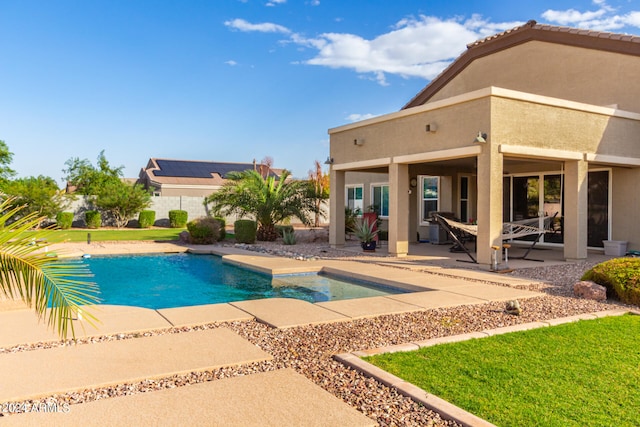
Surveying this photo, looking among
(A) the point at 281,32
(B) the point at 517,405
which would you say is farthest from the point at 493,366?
(A) the point at 281,32

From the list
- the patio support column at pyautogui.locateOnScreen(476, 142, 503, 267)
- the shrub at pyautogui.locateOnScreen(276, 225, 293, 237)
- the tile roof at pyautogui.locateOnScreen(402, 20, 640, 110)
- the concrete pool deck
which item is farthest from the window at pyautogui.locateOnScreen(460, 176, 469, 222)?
the concrete pool deck

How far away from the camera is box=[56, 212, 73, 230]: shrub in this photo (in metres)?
25.3

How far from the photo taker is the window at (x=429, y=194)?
19.2 meters

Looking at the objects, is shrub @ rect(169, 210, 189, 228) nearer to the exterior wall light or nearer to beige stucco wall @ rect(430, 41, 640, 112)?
beige stucco wall @ rect(430, 41, 640, 112)

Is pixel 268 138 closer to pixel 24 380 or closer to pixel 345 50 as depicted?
pixel 345 50

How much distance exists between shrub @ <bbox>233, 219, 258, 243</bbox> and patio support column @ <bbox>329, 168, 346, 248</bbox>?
3601 mm

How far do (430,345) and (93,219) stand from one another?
25.5 meters

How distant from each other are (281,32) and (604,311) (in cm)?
1792

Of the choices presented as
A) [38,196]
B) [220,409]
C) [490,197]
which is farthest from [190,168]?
[220,409]

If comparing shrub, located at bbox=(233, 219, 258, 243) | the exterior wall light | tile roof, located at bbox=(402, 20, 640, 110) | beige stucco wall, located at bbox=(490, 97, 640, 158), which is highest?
tile roof, located at bbox=(402, 20, 640, 110)

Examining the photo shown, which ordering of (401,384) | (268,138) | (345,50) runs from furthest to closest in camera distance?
(268,138)
(345,50)
(401,384)

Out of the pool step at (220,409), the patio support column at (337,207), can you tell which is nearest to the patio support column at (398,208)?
the patio support column at (337,207)

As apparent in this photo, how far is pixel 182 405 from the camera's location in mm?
3598

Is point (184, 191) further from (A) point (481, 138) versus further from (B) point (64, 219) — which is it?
(A) point (481, 138)
